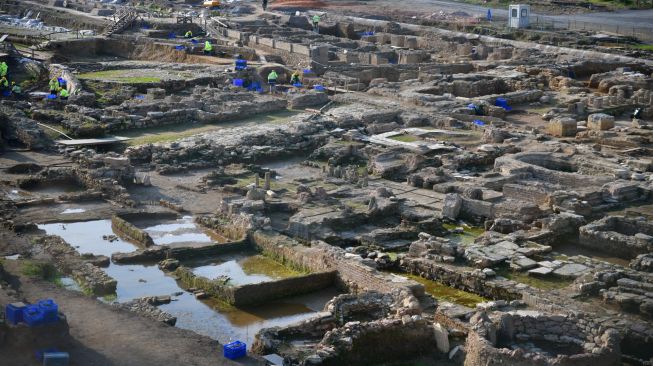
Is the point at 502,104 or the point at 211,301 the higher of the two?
the point at 502,104

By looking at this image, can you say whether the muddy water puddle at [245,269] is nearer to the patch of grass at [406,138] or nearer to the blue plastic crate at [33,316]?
the blue plastic crate at [33,316]

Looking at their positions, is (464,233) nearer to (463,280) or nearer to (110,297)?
(463,280)

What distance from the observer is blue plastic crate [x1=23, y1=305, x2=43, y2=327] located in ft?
54.2

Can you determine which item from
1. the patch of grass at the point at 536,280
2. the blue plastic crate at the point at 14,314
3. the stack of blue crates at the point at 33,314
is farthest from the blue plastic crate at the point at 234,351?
the patch of grass at the point at 536,280

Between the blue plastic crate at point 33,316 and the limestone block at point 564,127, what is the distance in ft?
77.4

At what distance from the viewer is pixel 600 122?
36781 millimetres

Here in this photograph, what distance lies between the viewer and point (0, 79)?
41.2 meters

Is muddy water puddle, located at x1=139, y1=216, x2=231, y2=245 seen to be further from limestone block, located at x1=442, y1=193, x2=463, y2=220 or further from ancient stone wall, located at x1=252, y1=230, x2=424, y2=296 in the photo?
limestone block, located at x1=442, y1=193, x2=463, y2=220

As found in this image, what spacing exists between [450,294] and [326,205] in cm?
618

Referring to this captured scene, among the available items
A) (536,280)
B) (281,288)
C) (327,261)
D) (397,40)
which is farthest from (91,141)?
(397,40)

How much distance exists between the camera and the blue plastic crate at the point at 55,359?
52.1 ft

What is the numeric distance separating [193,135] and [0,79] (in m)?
10.1

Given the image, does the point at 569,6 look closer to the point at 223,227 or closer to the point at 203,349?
the point at 223,227

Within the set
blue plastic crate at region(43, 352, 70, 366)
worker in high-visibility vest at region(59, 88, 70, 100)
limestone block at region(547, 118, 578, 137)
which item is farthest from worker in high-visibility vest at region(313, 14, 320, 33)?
blue plastic crate at region(43, 352, 70, 366)
